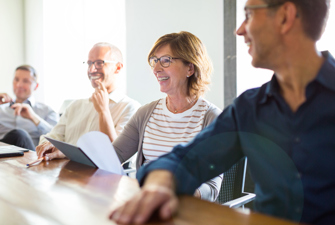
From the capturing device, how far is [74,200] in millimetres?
899

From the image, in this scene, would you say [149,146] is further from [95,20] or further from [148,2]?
[95,20]

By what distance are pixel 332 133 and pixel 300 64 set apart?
22 centimetres

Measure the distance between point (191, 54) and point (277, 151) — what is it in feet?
3.55

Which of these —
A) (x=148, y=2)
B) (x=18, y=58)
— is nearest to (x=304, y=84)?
(x=148, y=2)

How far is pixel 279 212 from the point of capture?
3.23 feet

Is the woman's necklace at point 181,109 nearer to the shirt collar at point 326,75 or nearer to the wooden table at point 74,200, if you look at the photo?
the wooden table at point 74,200

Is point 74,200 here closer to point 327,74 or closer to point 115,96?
point 327,74

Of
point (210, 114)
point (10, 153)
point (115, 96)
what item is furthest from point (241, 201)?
point (115, 96)

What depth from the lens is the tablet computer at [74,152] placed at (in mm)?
1370

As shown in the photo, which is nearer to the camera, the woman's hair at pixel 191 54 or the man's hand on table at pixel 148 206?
the man's hand on table at pixel 148 206

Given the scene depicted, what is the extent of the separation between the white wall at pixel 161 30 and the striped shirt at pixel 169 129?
40.5 inches

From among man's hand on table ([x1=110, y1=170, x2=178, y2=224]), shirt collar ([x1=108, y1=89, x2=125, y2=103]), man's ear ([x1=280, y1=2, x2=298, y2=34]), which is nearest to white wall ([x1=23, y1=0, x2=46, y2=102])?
shirt collar ([x1=108, y1=89, x2=125, y2=103])

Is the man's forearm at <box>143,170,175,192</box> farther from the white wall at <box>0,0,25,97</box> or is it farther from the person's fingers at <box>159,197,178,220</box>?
the white wall at <box>0,0,25,97</box>

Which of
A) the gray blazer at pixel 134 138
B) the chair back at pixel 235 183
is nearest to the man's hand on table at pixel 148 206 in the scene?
the chair back at pixel 235 183
